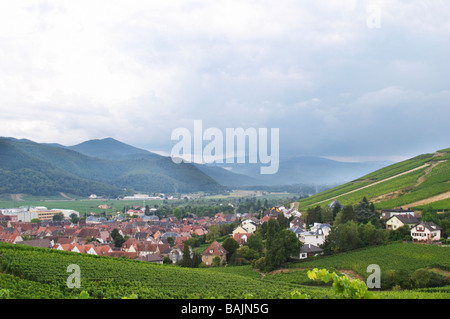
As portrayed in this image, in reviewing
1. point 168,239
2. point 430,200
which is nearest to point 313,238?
point 430,200

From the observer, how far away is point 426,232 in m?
37.0

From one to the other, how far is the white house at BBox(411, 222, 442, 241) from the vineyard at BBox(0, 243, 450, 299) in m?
Answer: 3.81

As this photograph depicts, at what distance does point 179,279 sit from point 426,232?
92.2ft

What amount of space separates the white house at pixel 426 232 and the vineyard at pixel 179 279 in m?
3.81

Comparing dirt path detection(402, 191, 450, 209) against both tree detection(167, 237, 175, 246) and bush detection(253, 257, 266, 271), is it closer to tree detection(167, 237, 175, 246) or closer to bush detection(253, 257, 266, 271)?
bush detection(253, 257, 266, 271)

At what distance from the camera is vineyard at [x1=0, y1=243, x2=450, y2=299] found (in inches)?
679

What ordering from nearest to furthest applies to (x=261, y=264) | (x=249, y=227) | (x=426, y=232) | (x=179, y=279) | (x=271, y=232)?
(x=179, y=279) → (x=261, y=264) → (x=271, y=232) → (x=426, y=232) → (x=249, y=227)

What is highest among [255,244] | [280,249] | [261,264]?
[280,249]

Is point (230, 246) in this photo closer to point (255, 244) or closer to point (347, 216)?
point (255, 244)

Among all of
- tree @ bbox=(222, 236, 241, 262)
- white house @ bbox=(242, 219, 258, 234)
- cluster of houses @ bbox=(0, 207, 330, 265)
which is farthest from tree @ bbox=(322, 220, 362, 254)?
white house @ bbox=(242, 219, 258, 234)

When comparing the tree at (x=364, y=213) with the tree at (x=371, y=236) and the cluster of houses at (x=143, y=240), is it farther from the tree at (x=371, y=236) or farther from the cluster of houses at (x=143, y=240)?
the tree at (x=371, y=236)

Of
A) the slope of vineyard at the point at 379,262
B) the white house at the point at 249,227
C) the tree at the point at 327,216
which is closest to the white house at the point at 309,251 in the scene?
the slope of vineyard at the point at 379,262

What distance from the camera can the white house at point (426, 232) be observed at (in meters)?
36.9
